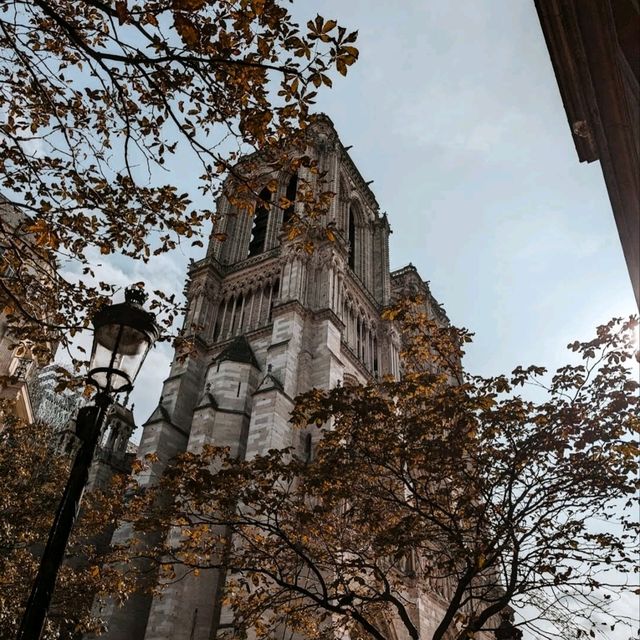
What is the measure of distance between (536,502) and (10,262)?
9.12 meters

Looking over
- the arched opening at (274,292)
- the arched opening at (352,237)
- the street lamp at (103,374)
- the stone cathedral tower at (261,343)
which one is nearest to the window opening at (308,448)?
the stone cathedral tower at (261,343)

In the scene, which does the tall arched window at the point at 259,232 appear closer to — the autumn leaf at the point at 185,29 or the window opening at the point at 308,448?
the window opening at the point at 308,448

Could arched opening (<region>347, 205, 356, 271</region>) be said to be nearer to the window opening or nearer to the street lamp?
the window opening

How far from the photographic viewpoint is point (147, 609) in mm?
21438

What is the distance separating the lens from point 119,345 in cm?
596

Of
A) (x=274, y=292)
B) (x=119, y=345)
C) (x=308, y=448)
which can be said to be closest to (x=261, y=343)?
(x=274, y=292)

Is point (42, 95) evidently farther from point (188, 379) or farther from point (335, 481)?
point (188, 379)

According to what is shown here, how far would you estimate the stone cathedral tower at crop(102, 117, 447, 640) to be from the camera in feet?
67.8

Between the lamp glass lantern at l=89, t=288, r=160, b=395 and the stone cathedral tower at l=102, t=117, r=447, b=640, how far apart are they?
39.6 feet

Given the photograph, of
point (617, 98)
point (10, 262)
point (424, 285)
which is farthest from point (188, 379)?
point (424, 285)

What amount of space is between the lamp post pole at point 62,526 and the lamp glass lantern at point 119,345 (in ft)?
0.66

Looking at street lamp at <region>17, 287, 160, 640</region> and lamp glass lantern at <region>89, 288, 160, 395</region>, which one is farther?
lamp glass lantern at <region>89, 288, 160, 395</region>

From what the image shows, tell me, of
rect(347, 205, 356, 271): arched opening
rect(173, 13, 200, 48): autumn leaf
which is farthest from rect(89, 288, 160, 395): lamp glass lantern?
rect(347, 205, 356, 271): arched opening

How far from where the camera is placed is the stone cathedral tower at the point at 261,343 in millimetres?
20656
